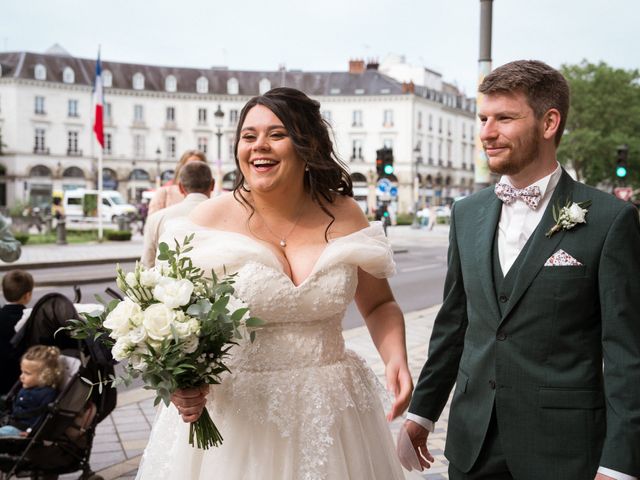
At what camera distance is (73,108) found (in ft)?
250

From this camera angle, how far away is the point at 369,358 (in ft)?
29.5

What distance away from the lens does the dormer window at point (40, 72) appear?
7488 cm

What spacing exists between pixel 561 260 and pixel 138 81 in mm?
82264

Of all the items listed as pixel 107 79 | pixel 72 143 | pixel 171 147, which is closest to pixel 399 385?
pixel 72 143

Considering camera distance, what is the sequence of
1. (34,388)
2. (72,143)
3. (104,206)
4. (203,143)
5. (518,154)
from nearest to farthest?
(518,154)
(34,388)
(104,206)
(72,143)
(203,143)

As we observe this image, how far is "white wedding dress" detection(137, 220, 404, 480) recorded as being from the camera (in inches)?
115

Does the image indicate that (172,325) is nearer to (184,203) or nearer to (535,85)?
(535,85)

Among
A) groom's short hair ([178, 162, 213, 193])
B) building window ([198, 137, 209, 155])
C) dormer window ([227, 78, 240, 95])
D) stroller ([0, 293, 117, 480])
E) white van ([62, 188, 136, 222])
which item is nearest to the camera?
stroller ([0, 293, 117, 480])

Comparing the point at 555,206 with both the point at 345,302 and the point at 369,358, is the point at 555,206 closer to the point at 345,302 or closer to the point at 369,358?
the point at 345,302

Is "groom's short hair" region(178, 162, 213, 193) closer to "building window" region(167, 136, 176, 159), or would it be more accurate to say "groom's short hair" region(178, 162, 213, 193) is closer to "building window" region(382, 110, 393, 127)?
"building window" region(167, 136, 176, 159)

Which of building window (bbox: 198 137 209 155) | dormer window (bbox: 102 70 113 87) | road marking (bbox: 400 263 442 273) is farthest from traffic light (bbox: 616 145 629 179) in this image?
dormer window (bbox: 102 70 113 87)

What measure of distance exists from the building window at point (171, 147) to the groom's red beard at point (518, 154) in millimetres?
79817

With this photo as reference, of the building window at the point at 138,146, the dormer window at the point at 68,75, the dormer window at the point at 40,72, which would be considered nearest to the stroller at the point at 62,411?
the building window at the point at 138,146

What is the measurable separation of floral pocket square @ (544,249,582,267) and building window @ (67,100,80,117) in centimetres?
7879
